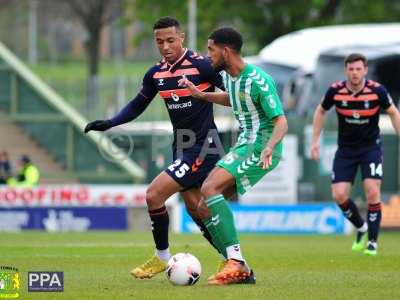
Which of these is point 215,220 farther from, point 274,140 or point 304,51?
point 304,51

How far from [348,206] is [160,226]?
5089mm

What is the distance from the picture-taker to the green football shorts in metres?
11.4

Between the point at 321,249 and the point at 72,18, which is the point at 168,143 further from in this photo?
the point at 72,18

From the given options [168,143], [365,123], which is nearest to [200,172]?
[365,123]

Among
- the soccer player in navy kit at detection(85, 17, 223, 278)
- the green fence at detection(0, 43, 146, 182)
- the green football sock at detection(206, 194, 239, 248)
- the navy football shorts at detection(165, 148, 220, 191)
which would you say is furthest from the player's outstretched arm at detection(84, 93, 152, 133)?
the green fence at detection(0, 43, 146, 182)

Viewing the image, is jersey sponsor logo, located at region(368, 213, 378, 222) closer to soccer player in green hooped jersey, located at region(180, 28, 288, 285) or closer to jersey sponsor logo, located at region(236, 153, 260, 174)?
soccer player in green hooped jersey, located at region(180, 28, 288, 285)

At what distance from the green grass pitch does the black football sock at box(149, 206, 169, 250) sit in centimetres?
37

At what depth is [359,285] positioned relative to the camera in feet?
37.2

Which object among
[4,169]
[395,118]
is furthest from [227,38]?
[4,169]

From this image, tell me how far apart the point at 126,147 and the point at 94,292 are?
2190 cm

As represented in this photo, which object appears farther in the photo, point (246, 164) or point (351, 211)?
point (351, 211)

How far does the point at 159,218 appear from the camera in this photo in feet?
40.1

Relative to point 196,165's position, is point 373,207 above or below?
below

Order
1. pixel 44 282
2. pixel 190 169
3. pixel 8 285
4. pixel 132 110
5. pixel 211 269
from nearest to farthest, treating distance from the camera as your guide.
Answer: pixel 8 285 < pixel 44 282 < pixel 190 169 < pixel 132 110 < pixel 211 269
